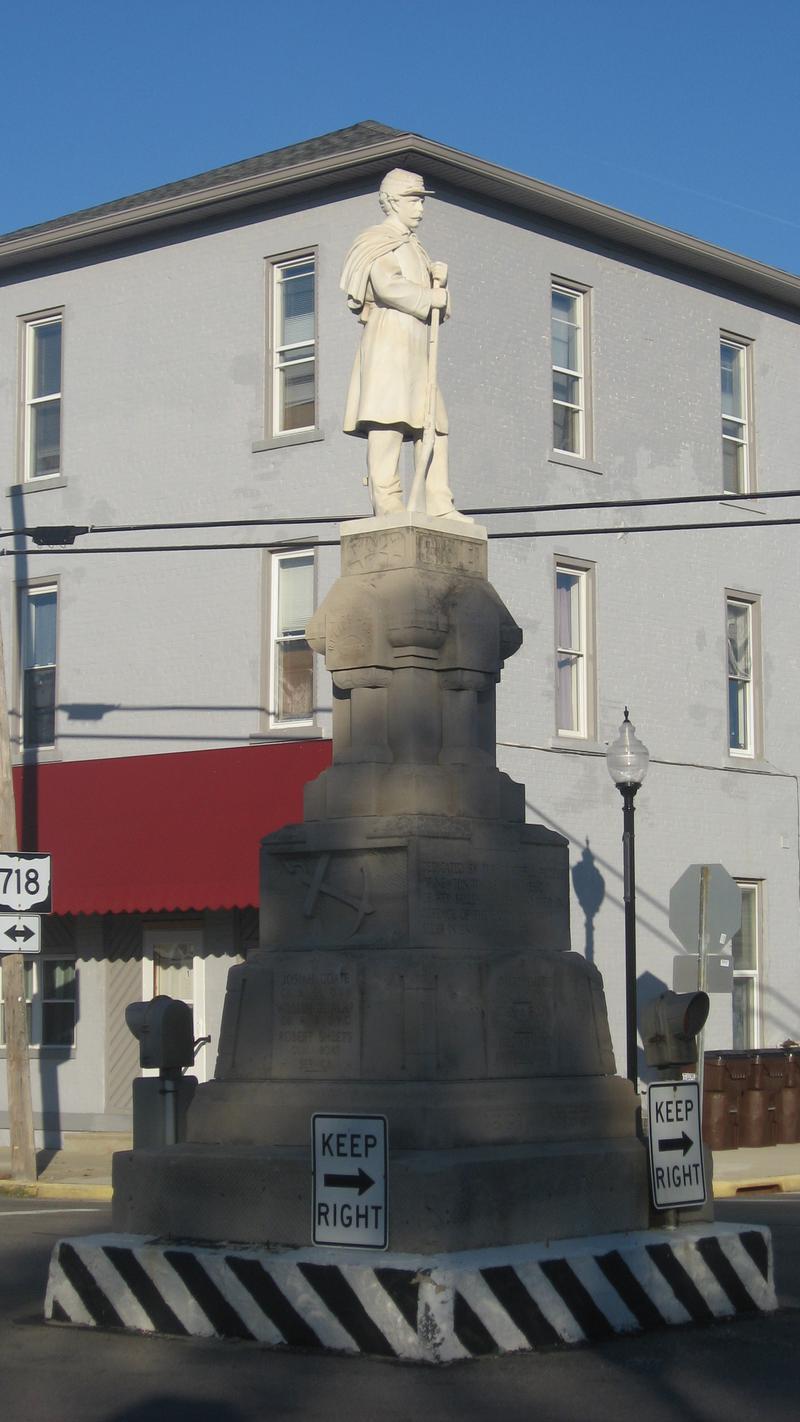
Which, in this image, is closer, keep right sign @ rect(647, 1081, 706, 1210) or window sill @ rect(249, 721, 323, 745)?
keep right sign @ rect(647, 1081, 706, 1210)

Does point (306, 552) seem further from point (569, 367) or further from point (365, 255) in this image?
point (365, 255)

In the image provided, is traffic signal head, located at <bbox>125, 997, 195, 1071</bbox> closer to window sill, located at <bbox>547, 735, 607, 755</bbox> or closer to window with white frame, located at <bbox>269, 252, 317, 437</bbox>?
window sill, located at <bbox>547, 735, 607, 755</bbox>

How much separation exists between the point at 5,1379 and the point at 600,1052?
12.1 ft

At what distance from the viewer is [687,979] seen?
1939cm

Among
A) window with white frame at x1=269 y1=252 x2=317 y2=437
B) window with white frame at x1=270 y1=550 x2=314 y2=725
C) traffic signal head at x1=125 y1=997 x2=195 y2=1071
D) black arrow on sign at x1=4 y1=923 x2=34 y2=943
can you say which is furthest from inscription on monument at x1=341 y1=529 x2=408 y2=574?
window with white frame at x1=269 y1=252 x2=317 y2=437

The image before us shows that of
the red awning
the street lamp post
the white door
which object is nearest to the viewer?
the street lamp post

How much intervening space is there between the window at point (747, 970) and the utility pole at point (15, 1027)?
9128mm

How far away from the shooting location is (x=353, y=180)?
75.6ft

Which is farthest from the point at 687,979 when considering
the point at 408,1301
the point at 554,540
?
the point at 408,1301

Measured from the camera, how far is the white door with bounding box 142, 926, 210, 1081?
23.9 m

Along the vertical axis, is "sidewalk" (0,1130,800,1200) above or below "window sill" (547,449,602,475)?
below

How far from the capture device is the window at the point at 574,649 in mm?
24031

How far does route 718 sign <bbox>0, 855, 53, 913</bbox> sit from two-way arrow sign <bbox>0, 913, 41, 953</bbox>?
0.30 ft

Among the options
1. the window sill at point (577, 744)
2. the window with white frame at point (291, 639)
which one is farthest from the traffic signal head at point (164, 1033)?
the window sill at point (577, 744)
